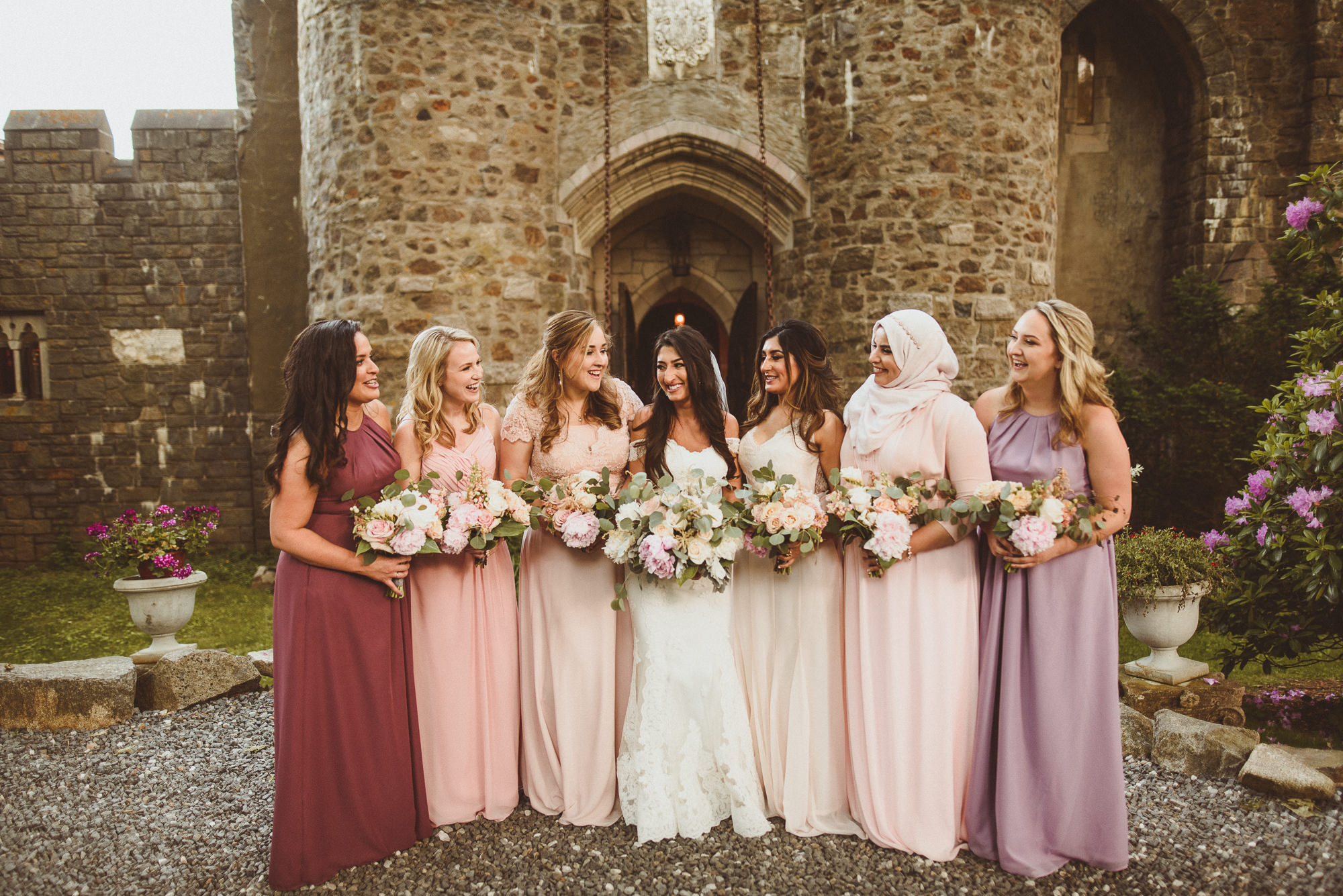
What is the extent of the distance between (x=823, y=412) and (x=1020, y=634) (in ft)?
3.92

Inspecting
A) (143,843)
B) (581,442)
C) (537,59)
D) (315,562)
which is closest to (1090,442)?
(581,442)

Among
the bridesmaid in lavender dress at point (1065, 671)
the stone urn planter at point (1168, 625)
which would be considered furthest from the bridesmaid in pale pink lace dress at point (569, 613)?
the stone urn planter at point (1168, 625)

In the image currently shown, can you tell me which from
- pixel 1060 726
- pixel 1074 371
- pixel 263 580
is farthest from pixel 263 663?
pixel 1074 371

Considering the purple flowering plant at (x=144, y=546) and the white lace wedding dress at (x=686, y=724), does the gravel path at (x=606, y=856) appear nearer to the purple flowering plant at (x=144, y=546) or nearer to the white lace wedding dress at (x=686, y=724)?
the white lace wedding dress at (x=686, y=724)

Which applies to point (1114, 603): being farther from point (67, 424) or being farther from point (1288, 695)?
point (67, 424)

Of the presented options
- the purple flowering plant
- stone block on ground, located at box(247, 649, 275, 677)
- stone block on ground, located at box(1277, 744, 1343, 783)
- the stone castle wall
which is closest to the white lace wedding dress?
stone block on ground, located at box(1277, 744, 1343, 783)

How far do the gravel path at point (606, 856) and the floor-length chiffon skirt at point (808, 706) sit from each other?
0.14 metres

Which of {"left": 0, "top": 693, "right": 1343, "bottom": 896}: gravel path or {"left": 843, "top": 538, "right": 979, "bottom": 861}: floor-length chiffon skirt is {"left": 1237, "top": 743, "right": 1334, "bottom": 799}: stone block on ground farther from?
{"left": 843, "top": 538, "right": 979, "bottom": 861}: floor-length chiffon skirt

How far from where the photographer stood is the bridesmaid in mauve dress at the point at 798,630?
338 cm

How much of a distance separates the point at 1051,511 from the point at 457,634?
239 cm

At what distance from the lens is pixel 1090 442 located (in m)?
3.11

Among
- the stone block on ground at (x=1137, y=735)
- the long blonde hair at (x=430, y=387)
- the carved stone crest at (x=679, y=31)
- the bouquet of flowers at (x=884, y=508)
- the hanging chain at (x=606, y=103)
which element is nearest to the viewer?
the bouquet of flowers at (x=884, y=508)

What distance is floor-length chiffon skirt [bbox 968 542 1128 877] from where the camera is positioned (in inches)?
120

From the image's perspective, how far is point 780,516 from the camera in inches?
120
